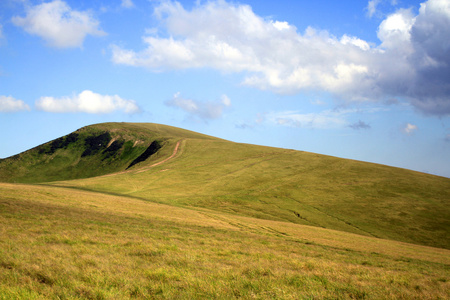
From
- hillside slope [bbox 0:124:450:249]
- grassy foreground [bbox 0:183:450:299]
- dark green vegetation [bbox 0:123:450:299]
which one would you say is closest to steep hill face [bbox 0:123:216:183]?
dark green vegetation [bbox 0:123:450:299]

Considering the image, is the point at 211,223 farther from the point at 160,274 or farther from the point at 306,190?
the point at 306,190

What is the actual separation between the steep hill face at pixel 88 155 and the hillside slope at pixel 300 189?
49.7ft

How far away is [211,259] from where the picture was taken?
40.9 feet

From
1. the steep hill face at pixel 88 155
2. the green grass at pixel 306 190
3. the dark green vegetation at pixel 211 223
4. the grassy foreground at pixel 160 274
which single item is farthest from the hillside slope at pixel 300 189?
the grassy foreground at pixel 160 274

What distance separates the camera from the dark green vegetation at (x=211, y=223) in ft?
29.1

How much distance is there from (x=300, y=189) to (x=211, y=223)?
3735cm

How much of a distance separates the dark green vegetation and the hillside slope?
1.12 ft

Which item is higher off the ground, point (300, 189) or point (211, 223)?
point (300, 189)

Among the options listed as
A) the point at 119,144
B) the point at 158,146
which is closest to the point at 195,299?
the point at 158,146

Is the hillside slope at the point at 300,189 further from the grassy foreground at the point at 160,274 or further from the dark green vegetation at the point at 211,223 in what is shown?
the grassy foreground at the point at 160,274

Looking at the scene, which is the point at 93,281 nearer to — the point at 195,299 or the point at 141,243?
the point at 195,299

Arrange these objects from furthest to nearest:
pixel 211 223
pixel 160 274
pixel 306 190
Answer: pixel 306 190 → pixel 211 223 → pixel 160 274

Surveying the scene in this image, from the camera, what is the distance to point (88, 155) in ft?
406

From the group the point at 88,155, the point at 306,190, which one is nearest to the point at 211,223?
the point at 306,190
